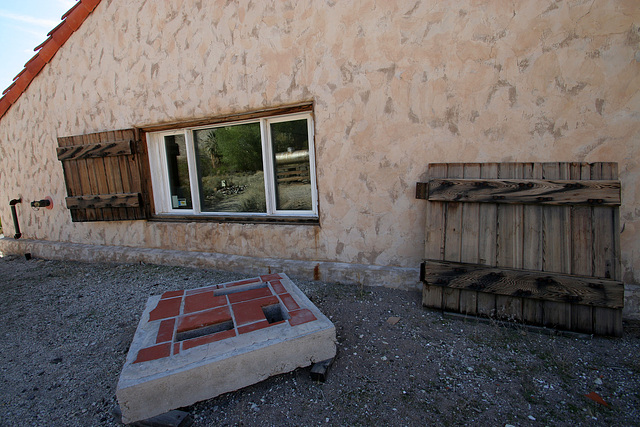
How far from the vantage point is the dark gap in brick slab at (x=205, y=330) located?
2039 millimetres

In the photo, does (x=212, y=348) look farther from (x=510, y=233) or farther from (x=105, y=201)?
(x=105, y=201)

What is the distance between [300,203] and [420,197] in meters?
1.51

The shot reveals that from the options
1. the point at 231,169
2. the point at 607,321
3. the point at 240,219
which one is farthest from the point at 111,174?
the point at 607,321

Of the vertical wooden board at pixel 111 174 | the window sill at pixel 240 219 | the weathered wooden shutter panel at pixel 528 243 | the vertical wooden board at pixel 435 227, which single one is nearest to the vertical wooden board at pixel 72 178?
the vertical wooden board at pixel 111 174

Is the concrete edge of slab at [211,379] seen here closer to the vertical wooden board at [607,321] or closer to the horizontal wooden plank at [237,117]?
the vertical wooden board at [607,321]

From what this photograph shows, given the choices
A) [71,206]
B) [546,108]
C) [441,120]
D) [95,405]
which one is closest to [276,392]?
[95,405]

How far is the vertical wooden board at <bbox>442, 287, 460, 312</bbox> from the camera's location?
2660 millimetres

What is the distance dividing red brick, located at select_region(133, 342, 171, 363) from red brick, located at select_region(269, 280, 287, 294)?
36.2 inches

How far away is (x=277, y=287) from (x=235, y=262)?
1.49 metres

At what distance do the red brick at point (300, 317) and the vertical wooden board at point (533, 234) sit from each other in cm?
176

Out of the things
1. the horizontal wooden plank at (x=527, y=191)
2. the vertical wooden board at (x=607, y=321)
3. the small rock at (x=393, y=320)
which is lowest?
the small rock at (x=393, y=320)

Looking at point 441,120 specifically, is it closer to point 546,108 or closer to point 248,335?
point 546,108

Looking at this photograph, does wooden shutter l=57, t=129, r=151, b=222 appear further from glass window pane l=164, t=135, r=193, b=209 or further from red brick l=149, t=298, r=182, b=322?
red brick l=149, t=298, r=182, b=322

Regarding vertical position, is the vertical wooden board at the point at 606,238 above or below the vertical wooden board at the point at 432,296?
above
